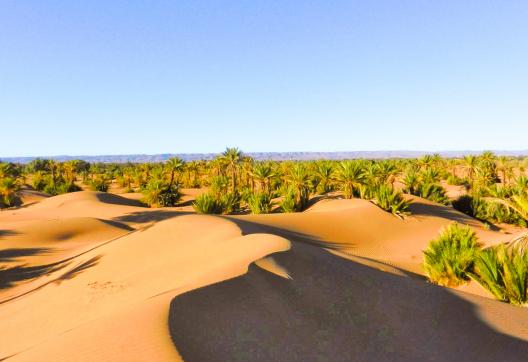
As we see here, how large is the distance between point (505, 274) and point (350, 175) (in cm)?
1591

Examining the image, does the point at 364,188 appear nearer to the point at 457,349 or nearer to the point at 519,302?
the point at 519,302

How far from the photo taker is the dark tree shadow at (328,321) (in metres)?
4.74

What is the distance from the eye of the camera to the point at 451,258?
9781 millimetres

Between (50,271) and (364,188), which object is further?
(364,188)

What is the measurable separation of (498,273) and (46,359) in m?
8.72

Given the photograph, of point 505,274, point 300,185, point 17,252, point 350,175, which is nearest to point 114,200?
point 300,185

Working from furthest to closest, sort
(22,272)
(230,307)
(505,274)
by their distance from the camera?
(22,272), (505,274), (230,307)

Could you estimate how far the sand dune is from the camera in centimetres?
458

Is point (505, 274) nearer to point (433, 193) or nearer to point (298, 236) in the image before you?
point (298, 236)

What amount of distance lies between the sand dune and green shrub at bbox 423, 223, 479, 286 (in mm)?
753

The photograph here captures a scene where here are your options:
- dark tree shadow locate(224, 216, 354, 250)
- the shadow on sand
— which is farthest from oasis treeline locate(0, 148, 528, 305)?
dark tree shadow locate(224, 216, 354, 250)

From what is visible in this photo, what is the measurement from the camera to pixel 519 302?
305 inches

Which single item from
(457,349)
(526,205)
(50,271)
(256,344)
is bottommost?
(50,271)

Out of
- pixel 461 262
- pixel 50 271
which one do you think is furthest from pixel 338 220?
pixel 50 271
